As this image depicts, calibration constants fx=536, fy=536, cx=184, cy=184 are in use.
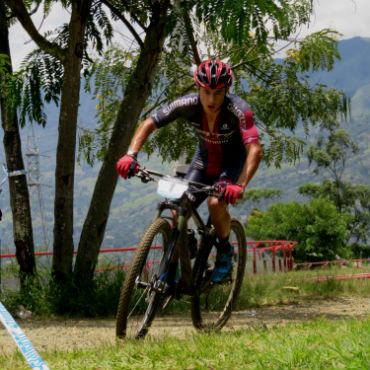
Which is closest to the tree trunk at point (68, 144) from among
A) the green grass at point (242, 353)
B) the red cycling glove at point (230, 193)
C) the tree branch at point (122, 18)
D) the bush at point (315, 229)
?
the tree branch at point (122, 18)

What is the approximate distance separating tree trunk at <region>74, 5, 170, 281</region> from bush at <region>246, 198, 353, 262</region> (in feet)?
115

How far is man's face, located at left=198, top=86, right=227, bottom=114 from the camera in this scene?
4.88 m

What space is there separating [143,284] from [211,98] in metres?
1.77

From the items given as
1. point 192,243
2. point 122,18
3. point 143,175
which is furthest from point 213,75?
point 122,18

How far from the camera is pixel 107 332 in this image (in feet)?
20.6

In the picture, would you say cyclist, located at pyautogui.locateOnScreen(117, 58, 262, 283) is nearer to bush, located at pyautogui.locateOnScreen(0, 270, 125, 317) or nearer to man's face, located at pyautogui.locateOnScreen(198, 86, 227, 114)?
man's face, located at pyautogui.locateOnScreen(198, 86, 227, 114)

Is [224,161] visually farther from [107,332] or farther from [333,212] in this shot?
[333,212]

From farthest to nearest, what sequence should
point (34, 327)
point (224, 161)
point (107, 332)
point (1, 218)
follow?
point (34, 327), point (107, 332), point (224, 161), point (1, 218)

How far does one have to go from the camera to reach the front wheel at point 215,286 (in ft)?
17.3

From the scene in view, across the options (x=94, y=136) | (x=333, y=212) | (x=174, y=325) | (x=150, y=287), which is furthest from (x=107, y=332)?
(x=333, y=212)

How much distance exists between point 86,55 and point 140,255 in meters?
5.22

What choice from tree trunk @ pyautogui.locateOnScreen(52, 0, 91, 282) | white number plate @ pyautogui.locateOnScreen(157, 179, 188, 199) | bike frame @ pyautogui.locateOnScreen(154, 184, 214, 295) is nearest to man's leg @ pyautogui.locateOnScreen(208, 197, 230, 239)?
bike frame @ pyautogui.locateOnScreen(154, 184, 214, 295)

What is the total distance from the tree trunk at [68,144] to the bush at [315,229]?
3500cm

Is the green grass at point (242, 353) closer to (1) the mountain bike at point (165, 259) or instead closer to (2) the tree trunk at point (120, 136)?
(1) the mountain bike at point (165, 259)
